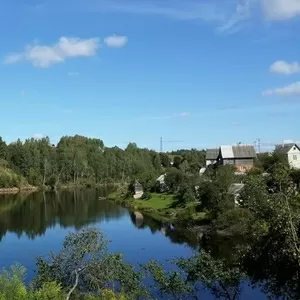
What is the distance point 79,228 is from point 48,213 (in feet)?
57.1

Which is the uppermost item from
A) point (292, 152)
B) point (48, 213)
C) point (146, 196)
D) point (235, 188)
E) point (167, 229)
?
point (292, 152)

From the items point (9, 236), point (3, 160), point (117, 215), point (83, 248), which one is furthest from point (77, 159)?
point (83, 248)

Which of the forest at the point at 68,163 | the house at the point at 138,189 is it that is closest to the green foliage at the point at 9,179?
the forest at the point at 68,163

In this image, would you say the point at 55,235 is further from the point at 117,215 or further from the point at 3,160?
the point at 3,160

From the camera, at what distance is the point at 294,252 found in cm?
1544

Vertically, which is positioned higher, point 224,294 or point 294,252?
point 294,252

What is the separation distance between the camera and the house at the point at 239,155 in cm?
8856

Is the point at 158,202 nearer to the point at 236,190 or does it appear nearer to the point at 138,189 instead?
the point at 138,189

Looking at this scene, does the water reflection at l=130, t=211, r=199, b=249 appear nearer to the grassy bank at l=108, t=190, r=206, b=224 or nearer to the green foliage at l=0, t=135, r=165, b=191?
the grassy bank at l=108, t=190, r=206, b=224

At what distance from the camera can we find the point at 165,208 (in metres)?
69.1

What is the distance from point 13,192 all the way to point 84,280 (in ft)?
324

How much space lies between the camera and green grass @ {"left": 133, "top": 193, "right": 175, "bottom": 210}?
72.0 m

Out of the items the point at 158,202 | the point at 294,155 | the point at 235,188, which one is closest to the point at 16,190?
the point at 158,202

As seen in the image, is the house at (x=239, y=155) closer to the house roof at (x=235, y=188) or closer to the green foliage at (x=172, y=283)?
the house roof at (x=235, y=188)
